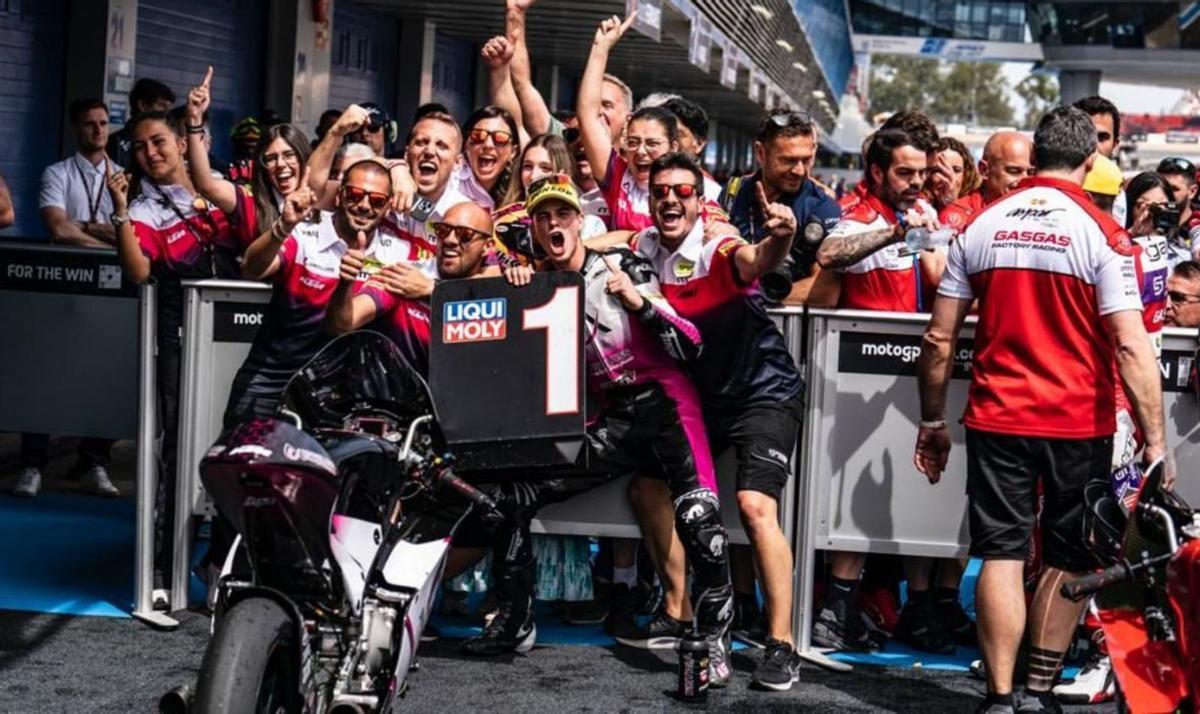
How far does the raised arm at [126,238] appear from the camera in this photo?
7781 mm

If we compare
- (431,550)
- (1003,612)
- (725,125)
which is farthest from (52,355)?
(725,125)

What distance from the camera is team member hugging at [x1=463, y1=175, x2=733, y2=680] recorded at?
6.89 metres

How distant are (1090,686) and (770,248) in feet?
6.63

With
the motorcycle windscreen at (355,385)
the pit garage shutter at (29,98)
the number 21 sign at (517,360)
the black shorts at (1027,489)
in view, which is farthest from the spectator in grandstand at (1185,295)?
the pit garage shutter at (29,98)

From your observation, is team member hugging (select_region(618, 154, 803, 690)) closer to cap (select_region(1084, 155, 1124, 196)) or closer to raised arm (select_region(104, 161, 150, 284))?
cap (select_region(1084, 155, 1124, 196))

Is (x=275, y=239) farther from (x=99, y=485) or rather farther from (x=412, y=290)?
(x=99, y=485)

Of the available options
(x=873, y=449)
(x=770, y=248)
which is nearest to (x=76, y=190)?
(x=873, y=449)

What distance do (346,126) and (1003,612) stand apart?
337cm

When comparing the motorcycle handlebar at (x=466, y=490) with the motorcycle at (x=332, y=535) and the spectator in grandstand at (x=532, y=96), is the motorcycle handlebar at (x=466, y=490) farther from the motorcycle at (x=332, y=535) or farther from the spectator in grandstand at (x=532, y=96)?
the spectator in grandstand at (x=532, y=96)

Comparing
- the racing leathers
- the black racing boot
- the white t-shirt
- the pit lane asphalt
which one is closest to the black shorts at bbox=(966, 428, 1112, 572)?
the pit lane asphalt

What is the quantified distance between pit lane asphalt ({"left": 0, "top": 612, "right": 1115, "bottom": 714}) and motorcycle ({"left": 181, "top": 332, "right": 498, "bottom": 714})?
44.1 inches

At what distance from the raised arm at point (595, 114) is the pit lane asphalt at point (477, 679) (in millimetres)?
2029

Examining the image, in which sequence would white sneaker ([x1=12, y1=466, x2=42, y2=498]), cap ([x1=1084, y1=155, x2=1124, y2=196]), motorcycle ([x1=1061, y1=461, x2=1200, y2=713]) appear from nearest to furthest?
motorcycle ([x1=1061, y1=461, x2=1200, y2=713]), cap ([x1=1084, y1=155, x2=1124, y2=196]), white sneaker ([x1=12, y1=466, x2=42, y2=498])

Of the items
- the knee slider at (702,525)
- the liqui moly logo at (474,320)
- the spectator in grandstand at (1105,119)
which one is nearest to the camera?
the liqui moly logo at (474,320)
